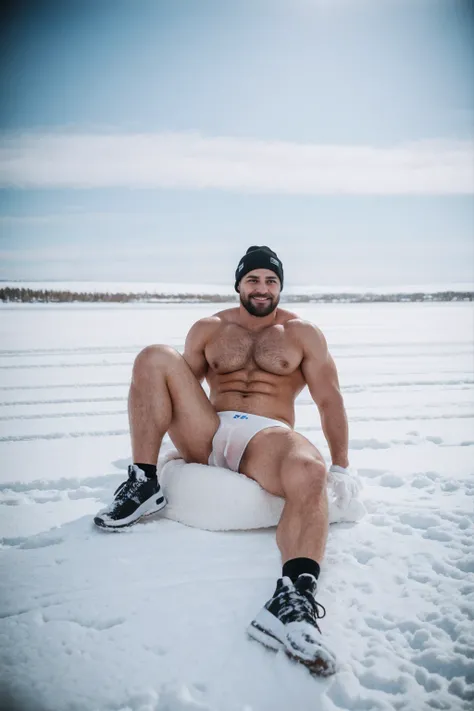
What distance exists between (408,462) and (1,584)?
2.48 m

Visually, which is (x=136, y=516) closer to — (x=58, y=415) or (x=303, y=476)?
(x=303, y=476)

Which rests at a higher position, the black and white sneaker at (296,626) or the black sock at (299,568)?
the black sock at (299,568)

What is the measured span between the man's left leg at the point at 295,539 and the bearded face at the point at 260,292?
736mm

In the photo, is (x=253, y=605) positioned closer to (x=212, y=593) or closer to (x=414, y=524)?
(x=212, y=593)

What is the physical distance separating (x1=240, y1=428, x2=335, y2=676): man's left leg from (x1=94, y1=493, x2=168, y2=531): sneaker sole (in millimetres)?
430

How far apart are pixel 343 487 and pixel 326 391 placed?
0.49 metres

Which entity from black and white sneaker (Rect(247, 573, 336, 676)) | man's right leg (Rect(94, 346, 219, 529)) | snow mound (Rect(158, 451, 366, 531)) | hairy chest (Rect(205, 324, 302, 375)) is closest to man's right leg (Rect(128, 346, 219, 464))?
man's right leg (Rect(94, 346, 219, 529))

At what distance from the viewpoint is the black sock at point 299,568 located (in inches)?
75.6

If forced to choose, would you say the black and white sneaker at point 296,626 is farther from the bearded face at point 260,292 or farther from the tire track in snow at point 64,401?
the tire track in snow at point 64,401

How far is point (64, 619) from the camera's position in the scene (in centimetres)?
189

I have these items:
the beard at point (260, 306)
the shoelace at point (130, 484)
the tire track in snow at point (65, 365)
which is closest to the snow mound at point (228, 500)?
the shoelace at point (130, 484)

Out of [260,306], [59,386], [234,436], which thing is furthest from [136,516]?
[59,386]

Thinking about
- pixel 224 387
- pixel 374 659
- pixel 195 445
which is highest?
pixel 224 387

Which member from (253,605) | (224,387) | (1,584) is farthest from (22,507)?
(253,605)
